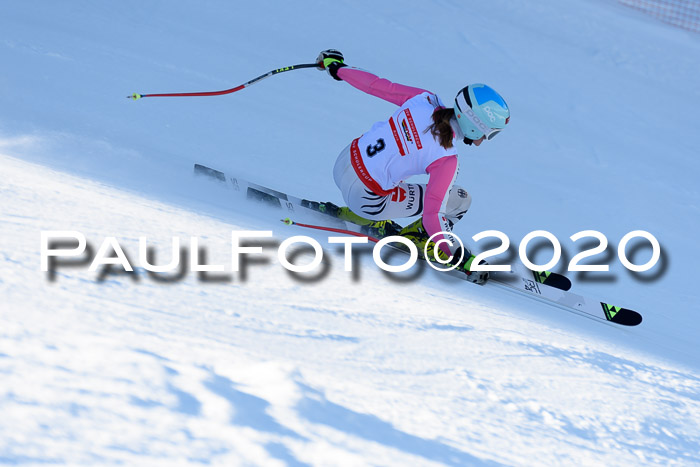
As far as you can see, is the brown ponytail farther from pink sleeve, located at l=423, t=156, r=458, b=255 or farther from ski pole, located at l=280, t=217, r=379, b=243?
ski pole, located at l=280, t=217, r=379, b=243

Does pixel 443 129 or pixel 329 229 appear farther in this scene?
pixel 329 229

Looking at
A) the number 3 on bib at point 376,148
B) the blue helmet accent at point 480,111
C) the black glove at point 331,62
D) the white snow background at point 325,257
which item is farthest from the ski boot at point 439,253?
the black glove at point 331,62

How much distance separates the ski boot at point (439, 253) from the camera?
3515 mm

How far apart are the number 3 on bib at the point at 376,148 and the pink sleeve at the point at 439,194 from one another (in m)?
0.34

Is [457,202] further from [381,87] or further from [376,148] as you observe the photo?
[381,87]

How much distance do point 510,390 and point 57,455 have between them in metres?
1.51

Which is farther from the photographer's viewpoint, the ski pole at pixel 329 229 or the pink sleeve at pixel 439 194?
the ski pole at pixel 329 229

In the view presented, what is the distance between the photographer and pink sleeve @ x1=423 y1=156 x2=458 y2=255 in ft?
11.1

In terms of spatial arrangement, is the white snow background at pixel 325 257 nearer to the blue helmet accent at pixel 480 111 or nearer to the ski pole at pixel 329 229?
the ski pole at pixel 329 229

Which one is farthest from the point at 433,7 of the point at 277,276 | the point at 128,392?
the point at 128,392

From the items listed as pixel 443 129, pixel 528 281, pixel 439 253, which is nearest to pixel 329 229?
pixel 439 253

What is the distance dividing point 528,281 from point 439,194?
0.84m

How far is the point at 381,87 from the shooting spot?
3838 millimetres

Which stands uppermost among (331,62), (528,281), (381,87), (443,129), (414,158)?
(331,62)
